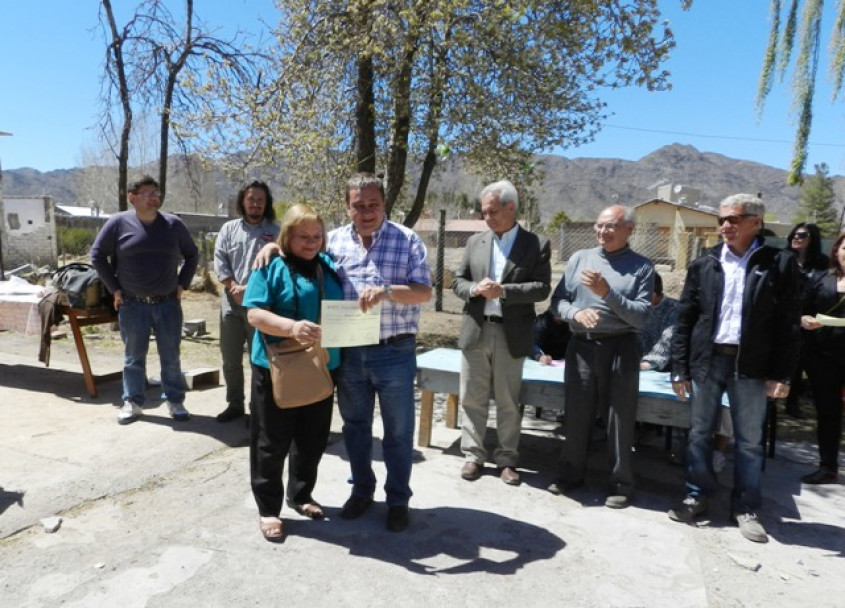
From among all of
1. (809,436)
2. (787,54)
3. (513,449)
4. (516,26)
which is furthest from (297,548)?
(787,54)

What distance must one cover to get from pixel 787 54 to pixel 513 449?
20.1ft

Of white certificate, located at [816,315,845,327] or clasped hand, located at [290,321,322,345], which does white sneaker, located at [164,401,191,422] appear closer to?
A: clasped hand, located at [290,321,322,345]

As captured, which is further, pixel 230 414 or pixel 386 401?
pixel 230 414

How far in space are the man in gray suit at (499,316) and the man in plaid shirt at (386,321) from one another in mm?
717

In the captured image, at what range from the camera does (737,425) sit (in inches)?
131

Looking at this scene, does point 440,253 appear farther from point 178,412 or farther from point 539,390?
point 539,390

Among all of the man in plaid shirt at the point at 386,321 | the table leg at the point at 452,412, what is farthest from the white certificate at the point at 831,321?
the man in plaid shirt at the point at 386,321

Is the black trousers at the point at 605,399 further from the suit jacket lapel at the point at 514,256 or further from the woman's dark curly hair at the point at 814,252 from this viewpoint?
the woman's dark curly hair at the point at 814,252

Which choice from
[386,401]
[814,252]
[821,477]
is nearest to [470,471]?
[386,401]

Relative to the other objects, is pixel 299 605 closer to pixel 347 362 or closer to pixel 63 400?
pixel 347 362

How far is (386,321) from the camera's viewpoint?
3.10 metres

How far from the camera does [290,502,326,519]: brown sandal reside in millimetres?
3285

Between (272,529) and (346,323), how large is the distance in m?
1.13

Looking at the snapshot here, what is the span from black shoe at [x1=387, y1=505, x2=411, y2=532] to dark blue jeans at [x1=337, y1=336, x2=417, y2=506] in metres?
0.03
